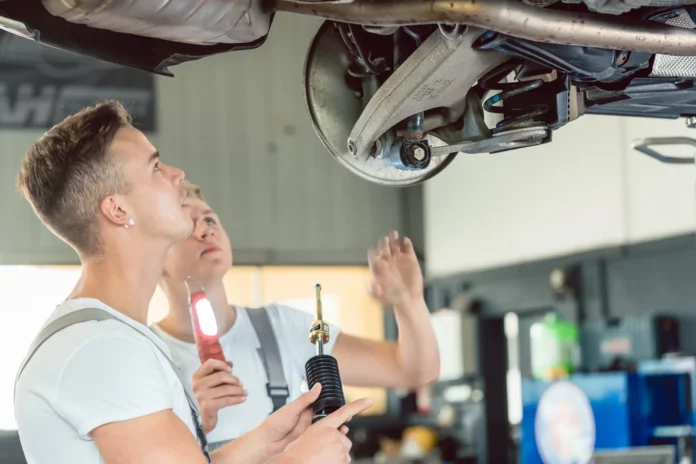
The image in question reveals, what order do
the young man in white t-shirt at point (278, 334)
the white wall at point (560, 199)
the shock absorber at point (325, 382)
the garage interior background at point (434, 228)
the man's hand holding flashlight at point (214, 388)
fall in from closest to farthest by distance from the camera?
the shock absorber at point (325, 382) < the man's hand holding flashlight at point (214, 388) < the young man in white t-shirt at point (278, 334) < the white wall at point (560, 199) < the garage interior background at point (434, 228)

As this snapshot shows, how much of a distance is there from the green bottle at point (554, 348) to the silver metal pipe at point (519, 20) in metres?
4.78

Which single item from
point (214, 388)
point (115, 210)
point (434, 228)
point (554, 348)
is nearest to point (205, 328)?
point (214, 388)

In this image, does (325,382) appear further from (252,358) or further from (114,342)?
(252,358)

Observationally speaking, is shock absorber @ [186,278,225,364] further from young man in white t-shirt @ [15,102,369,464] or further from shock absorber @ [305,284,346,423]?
shock absorber @ [305,284,346,423]

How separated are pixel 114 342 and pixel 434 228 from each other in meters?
7.86

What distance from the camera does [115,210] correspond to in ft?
5.61

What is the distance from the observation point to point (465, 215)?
8.67m

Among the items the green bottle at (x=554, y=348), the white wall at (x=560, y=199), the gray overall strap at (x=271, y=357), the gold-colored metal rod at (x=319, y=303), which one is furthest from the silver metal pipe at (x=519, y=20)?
the green bottle at (x=554, y=348)

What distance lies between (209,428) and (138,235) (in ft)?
1.98

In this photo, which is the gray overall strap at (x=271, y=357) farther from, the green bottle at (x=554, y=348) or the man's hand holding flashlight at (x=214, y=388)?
the green bottle at (x=554, y=348)

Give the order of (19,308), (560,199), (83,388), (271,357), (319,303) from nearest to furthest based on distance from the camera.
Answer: (83,388), (319,303), (271,357), (560,199), (19,308)

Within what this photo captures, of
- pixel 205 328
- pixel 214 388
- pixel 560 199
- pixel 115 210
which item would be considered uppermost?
pixel 560 199

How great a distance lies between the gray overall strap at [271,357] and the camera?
2.33m

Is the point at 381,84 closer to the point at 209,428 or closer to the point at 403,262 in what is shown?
the point at 403,262
